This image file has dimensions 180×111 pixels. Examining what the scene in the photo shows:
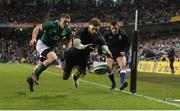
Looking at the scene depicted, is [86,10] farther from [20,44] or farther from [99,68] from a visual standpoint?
[99,68]

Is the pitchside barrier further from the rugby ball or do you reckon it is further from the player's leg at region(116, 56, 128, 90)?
the rugby ball

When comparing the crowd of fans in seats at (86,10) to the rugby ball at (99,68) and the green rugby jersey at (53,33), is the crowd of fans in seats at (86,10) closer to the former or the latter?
the green rugby jersey at (53,33)

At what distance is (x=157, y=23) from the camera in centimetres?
6769

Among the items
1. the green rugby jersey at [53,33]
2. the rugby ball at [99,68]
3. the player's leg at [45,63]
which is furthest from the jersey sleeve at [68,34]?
the rugby ball at [99,68]

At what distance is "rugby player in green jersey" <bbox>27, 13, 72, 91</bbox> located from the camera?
43.2 feet

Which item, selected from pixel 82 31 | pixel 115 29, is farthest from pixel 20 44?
pixel 82 31

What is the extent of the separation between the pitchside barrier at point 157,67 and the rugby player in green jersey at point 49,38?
21592mm

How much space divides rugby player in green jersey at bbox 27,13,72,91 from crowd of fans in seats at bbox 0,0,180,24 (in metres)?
56.0

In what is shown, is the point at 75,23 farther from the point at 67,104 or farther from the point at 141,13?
the point at 67,104

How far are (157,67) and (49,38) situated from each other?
2535cm

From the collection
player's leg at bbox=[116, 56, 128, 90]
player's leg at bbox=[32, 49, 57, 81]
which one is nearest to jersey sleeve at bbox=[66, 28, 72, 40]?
player's leg at bbox=[32, 49, 57, 81]

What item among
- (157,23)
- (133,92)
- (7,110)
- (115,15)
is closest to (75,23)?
(115,15)

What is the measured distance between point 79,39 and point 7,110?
4401 mm

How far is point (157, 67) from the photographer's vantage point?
125 ft
